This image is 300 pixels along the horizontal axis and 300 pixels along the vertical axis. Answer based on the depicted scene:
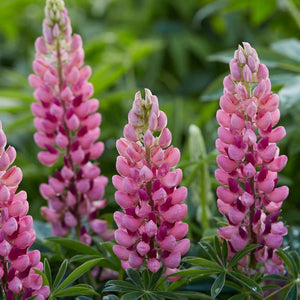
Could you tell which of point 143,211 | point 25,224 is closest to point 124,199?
point 143,211

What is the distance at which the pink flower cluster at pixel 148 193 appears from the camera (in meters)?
0.77

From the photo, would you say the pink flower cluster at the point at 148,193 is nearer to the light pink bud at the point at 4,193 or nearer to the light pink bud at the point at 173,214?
the light pink bud at the point at 173,214

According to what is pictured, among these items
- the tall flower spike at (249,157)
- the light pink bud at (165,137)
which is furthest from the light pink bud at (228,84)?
the light pink bud at (165,137)

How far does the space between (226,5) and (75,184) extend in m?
1.06

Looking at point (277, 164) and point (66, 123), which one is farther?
point (66, 123)

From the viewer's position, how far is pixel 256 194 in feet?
2.71

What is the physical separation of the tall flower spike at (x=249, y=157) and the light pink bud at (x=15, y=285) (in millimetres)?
285

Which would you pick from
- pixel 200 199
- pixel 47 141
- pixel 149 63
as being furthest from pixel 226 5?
pixel 47 141

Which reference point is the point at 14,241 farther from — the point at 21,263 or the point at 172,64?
the point at 172,64

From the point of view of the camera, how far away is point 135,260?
0.79 meters

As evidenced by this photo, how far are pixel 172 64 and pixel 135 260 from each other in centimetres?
197

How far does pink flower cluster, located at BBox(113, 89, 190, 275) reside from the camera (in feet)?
2.53

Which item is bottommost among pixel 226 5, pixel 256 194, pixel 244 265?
pixel 244 265

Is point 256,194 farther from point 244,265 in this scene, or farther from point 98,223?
point 98,223
